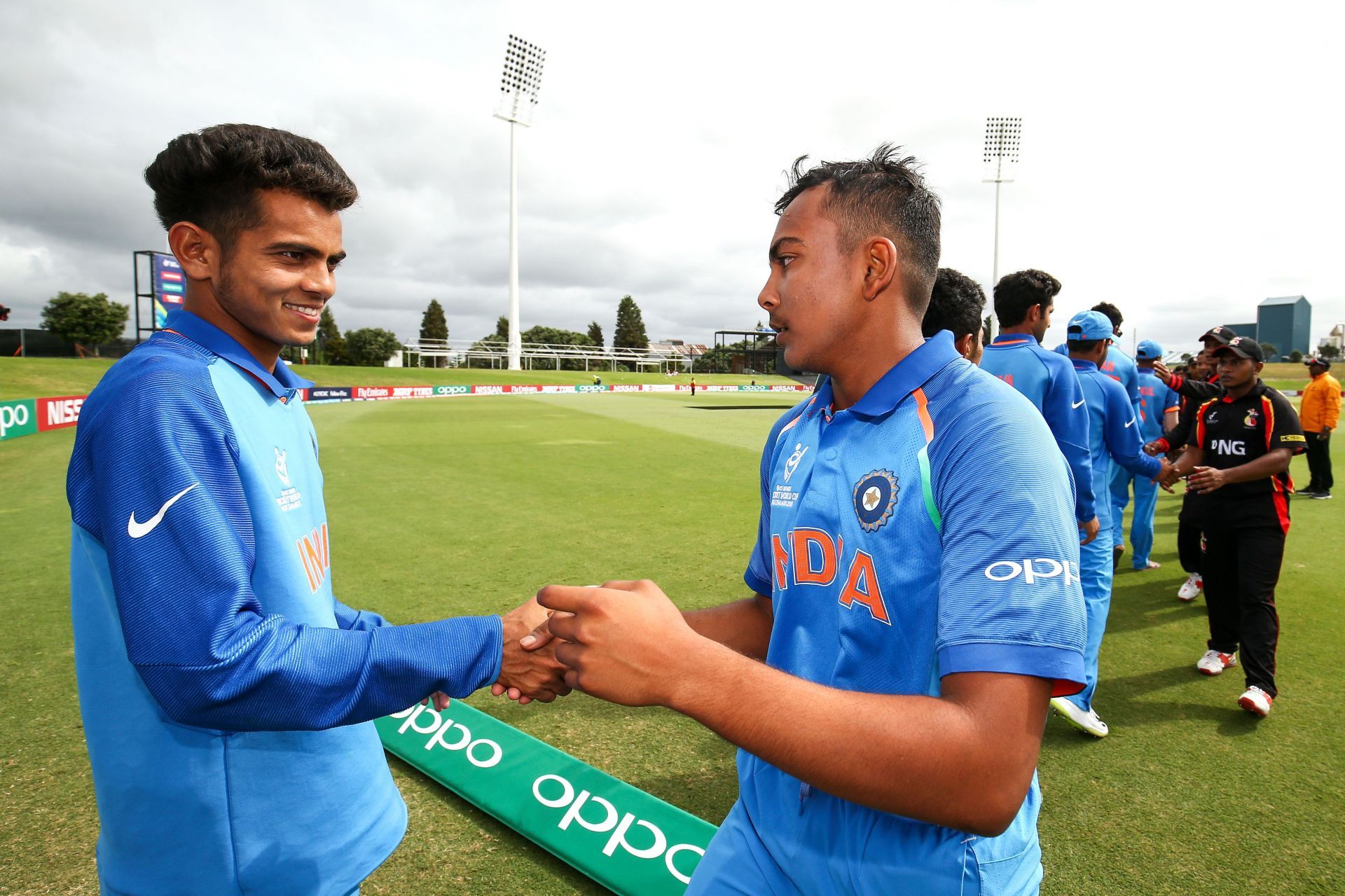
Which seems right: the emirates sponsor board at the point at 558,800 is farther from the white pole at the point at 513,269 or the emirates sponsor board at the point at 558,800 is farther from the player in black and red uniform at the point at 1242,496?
the white pole at the point at 513,269

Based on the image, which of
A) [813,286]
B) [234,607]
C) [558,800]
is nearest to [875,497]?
[813,286]

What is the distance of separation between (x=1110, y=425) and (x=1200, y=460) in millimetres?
898

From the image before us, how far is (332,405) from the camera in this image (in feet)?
116

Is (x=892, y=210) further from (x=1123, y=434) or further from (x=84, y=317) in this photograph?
(x=84, y=317)

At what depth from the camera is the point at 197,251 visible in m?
1.77

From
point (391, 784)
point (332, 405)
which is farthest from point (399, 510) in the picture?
point (332, 405)

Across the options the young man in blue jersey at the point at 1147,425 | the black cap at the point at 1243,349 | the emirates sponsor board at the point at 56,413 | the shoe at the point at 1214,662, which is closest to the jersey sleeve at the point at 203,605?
the shoe at the point at 1214,662

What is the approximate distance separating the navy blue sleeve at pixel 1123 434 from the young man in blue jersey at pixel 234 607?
16.0 ft

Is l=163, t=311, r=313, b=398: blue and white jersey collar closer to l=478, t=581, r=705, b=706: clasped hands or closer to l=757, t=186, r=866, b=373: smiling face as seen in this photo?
l=478, t=581, r=705, b=706: clasped hands

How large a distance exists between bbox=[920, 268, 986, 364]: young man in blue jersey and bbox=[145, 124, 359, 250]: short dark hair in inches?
112

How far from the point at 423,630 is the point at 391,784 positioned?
79 cm

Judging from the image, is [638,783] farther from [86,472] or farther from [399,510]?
[399,510]

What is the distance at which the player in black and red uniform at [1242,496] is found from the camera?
15.6ft

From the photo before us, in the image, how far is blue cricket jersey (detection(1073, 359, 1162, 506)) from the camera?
509 centimetres
